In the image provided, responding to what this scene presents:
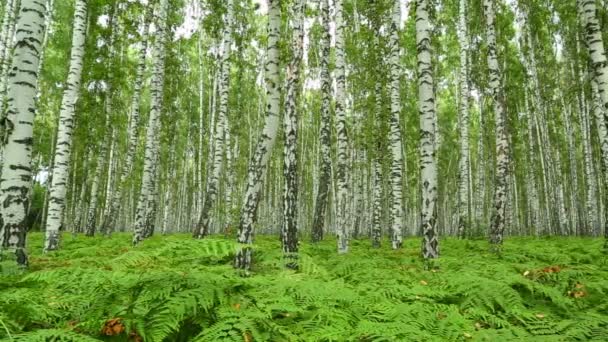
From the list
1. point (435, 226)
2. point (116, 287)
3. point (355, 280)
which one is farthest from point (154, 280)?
point (435, 226)

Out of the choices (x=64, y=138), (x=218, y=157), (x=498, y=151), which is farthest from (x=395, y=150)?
(x=64, y=138)

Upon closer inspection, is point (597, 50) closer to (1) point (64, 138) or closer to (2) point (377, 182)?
(2) point (377, 182)

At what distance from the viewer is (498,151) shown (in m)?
10.7

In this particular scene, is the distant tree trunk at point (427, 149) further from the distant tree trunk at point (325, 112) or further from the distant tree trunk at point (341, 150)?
the distant tree trunk at point (325, 112)

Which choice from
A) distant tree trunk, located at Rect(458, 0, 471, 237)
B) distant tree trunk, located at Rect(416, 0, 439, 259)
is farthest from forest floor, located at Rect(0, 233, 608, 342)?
distant tree trunk, located at Rect(458, 0, 471, 237)

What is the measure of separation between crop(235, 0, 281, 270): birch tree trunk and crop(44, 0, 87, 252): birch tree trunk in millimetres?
5485

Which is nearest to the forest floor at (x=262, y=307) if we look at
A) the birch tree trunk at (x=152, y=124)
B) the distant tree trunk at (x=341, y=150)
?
the distant tree trunk at (x=341, y=150)

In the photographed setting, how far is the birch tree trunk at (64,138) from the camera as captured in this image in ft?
30.2

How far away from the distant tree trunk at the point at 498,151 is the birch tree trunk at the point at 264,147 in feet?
20.2

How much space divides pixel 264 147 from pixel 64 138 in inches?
226

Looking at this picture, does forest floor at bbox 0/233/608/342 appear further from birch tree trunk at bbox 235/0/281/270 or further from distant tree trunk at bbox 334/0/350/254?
distant tree trunk at bbox 334/0/350/254

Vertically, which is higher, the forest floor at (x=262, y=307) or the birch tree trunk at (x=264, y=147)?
the birch tree trunk at (x=264, y=147)

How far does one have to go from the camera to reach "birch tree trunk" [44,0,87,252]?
9195 mm

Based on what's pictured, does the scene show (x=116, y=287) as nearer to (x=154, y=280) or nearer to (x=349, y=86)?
(x=154, y=280)
